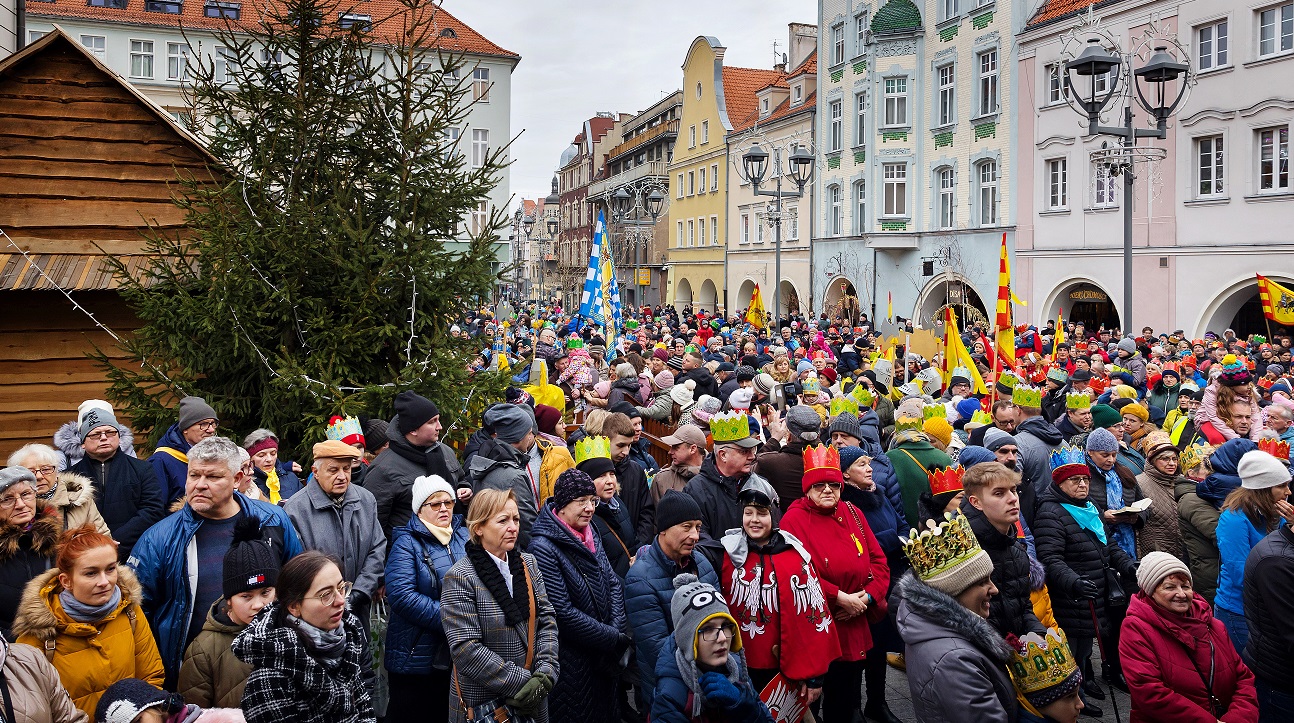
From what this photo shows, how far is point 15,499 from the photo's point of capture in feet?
14.8

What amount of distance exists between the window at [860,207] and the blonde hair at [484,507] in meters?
33.9

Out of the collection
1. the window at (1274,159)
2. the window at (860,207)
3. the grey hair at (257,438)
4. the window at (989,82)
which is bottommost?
the grey hair at (257,438)

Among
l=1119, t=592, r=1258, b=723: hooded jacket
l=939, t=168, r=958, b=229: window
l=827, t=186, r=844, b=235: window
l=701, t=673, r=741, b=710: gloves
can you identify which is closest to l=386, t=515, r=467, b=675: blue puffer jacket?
l=701, t=673, r=741, b=710: gloves

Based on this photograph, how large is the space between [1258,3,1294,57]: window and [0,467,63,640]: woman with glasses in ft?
82.9

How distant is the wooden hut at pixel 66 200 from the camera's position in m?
9.26

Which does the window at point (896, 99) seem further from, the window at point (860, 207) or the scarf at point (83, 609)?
the scarf at point (83, 609)

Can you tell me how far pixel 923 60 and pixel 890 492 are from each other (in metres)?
31.1

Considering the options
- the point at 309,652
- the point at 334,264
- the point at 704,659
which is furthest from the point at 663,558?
the point at 334,264

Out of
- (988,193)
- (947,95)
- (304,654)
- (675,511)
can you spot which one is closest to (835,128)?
(947,95)

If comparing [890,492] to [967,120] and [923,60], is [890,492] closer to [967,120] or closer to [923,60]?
[967,120]

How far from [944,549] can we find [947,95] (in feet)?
106

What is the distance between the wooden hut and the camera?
9.26 m

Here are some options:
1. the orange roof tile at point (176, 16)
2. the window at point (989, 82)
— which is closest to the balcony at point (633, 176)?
the orange roof tile at point (176, 16)

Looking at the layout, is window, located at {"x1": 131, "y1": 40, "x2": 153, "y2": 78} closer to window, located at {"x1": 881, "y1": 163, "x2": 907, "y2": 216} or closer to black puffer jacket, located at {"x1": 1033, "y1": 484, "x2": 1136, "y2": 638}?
window, located at {"x1": 881, "y1": 163, "x2": 907, "y2": 216}
